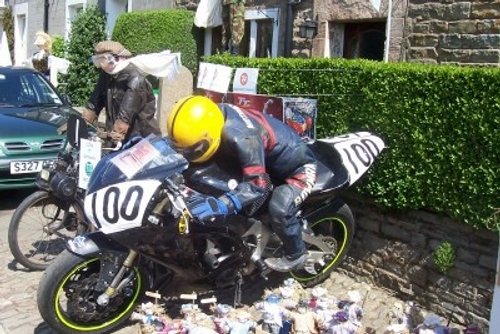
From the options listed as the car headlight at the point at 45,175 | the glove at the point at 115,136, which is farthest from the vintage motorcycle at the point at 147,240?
the glove at the point at 115,136

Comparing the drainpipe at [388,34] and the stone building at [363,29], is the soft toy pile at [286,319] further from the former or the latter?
the drainpipe at [388,34]

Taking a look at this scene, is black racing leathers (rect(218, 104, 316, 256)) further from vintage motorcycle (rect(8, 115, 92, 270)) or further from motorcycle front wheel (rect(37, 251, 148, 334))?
vintage motorcycle (rect(8, 115, 92, 270))

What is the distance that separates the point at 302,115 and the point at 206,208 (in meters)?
2.06

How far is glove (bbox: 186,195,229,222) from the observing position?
11.5 ft

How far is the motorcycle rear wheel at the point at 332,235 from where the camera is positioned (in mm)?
4684

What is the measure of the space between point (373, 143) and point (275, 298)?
1424 millimetres

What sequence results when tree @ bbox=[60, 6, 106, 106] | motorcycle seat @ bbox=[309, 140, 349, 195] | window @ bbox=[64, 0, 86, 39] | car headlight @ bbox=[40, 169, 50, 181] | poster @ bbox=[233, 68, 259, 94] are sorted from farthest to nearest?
A: window @ bbox=[64, 0, 86, 39], tree @ bbox=[60, 6, 106, 106], poster @ bbox=[233, 68, 259, 94], car headlight @ bbox=[40, 169, 50, 181], motorcycle seat @ bbox=[309, 140, 349, 195]

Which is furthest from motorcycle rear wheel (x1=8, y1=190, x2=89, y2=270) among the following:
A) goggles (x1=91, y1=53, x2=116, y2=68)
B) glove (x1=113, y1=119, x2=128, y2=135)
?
goggles (x1=91, y1=53, x2=116, y2=68)

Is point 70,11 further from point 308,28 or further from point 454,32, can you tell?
point 454,32

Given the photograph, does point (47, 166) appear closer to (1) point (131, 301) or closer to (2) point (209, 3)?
(1) point (131, 301)

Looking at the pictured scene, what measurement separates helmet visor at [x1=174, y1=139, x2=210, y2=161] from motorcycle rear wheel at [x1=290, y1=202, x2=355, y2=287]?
4.21ft

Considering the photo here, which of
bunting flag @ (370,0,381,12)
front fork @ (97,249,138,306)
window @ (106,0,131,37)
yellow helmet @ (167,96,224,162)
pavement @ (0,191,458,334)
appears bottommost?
pavement @ (0,191,458,334)

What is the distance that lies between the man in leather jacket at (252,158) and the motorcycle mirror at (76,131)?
4.67 feet

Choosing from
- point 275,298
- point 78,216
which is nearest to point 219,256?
point 275,298
